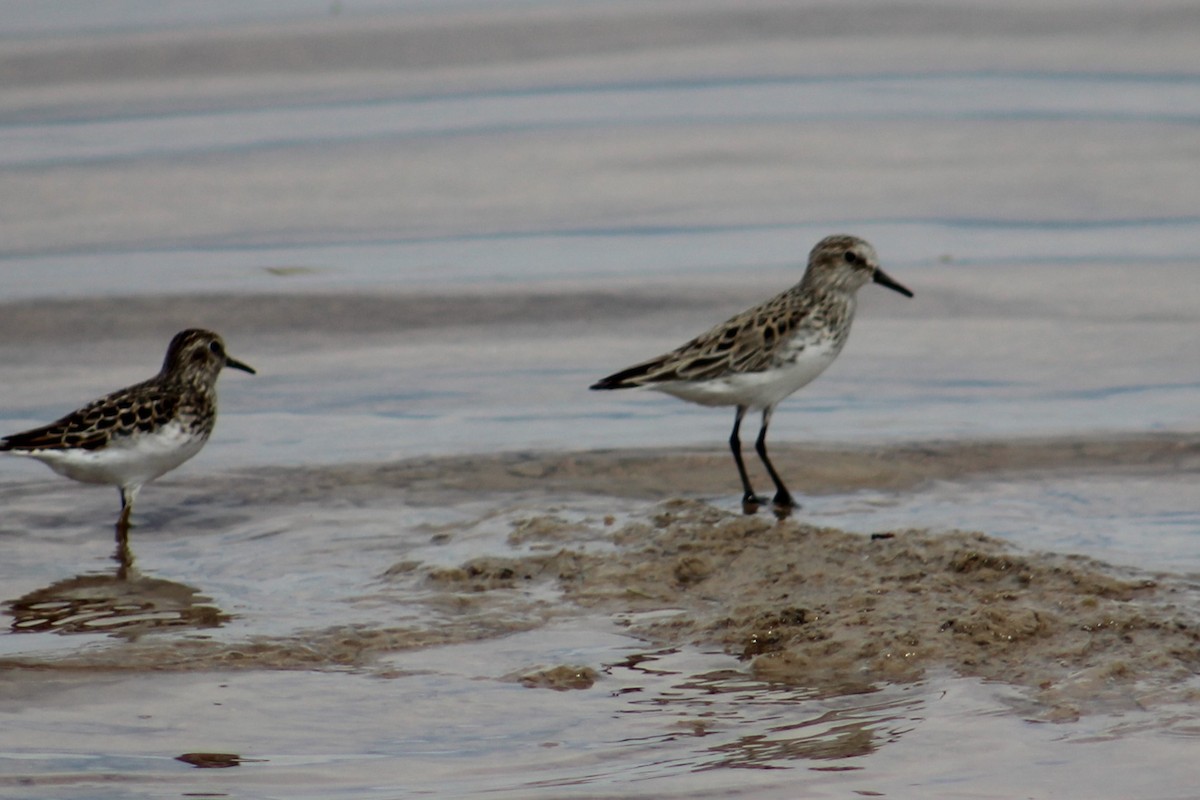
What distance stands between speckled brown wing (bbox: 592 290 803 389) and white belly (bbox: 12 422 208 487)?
75.2 inches

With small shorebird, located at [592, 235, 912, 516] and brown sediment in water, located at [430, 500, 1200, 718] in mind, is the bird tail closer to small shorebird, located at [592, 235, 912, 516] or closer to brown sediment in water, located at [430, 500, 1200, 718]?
small shorebird, located at [592, 235, 912, 516]

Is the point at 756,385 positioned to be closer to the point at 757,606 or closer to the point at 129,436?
the point at 757,606

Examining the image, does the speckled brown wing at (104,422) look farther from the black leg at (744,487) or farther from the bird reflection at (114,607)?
the black leg at (744,487)

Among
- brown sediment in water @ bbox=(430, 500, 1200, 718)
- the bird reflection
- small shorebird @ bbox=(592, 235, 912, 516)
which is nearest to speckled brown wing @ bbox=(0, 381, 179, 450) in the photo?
the bird reflection

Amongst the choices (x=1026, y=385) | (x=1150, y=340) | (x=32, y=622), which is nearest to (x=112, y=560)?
(x=32, y=622)

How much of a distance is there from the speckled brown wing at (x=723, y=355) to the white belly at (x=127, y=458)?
75.2 inches

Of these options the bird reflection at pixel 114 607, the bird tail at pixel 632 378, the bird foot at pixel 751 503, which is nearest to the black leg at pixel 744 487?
the bird foot at pixel 751 503

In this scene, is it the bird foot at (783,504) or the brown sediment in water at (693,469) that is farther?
the brown sediment in water at (693,469)

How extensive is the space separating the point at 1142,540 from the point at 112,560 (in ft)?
13.8

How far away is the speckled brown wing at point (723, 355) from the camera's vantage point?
8.14 m

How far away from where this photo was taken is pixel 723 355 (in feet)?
26.9

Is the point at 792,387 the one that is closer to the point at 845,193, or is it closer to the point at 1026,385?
the point at 1026,385

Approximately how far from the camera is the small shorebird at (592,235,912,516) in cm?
816

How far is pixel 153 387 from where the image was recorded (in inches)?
331
